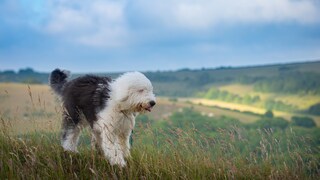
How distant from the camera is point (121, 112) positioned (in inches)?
296

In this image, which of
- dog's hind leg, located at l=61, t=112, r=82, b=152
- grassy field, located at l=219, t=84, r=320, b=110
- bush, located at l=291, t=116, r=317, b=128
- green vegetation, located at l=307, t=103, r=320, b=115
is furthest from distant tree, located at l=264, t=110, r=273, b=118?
dog's hind leg, located at l=61, t=112, r=82, b=152

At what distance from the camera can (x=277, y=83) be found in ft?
414

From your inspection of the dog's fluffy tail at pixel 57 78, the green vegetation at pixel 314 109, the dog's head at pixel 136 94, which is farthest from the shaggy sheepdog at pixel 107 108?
the green vegetation at pixel 314 109


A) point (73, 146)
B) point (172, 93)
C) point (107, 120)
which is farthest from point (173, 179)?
point (172, 93)

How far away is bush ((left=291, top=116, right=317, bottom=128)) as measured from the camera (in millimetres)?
94188

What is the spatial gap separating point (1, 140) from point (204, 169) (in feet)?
10.7

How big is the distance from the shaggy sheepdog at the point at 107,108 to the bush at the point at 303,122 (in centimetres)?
8925

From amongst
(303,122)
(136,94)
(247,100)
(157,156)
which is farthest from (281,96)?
(157,156)

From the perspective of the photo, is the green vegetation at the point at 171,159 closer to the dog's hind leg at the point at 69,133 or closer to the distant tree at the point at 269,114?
the dog's hind leg at the point at 69,133

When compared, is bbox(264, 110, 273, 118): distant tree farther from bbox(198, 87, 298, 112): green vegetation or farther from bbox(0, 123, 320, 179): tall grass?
bbox(0, 123, 320, 179): tall grass

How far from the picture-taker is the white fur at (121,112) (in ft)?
23.8

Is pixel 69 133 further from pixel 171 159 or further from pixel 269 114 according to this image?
pixel 269 114

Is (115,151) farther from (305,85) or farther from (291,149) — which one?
(305,85)

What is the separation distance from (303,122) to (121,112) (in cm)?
9426
